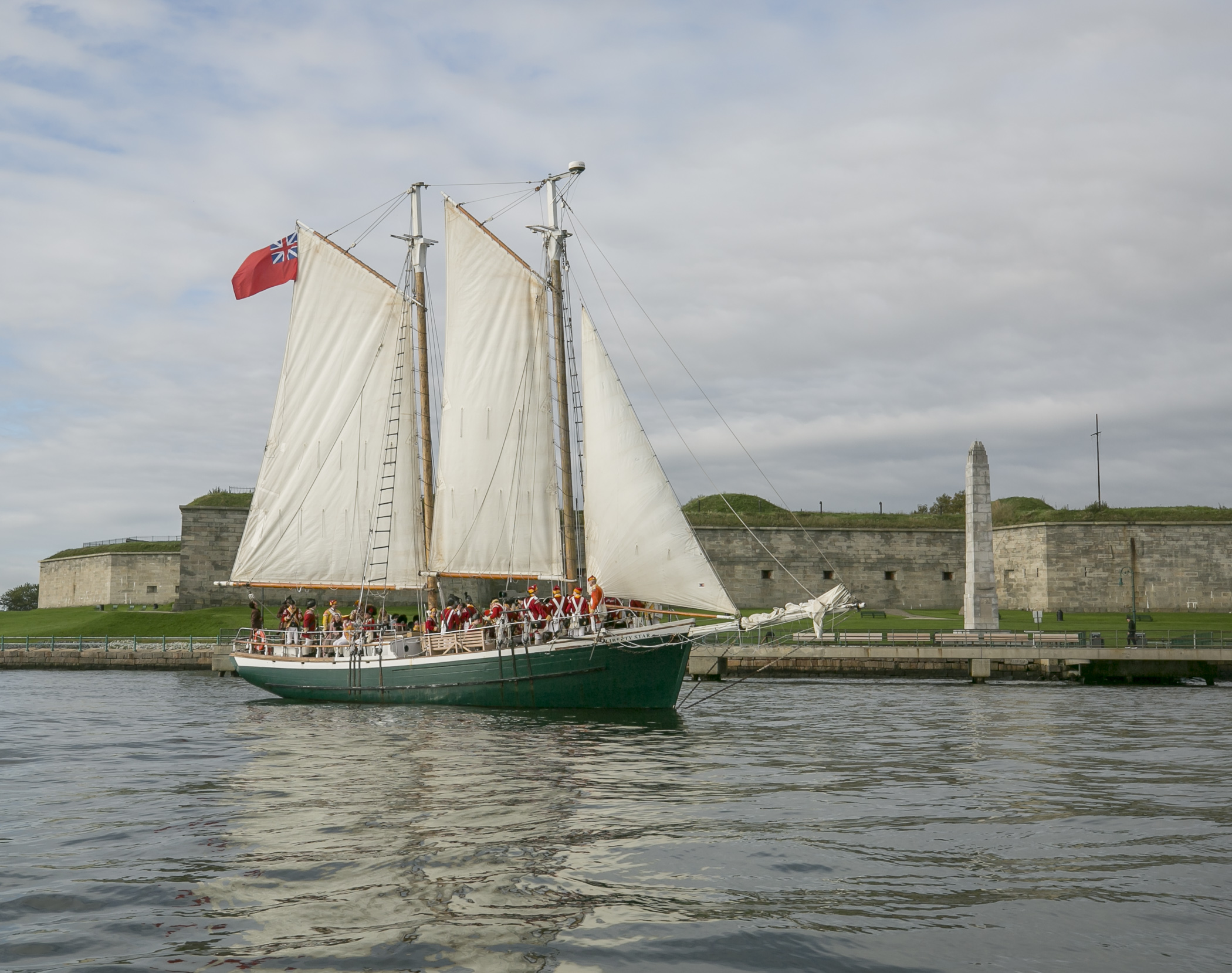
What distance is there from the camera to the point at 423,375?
34.8m

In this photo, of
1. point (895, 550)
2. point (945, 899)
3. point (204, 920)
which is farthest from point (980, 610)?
point (204, 920)

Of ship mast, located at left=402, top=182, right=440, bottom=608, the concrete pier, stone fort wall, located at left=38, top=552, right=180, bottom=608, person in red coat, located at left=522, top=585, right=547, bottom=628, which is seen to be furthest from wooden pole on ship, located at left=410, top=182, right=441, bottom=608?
stone fort wall, located at left=38, top=552, right=180, bottom=608

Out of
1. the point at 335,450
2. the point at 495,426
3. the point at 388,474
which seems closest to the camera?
the point at 495,426

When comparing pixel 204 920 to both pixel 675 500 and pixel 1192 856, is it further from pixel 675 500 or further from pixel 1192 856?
pixel 675 500

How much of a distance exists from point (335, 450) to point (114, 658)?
2246cm

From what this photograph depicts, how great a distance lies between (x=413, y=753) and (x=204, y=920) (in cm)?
1025

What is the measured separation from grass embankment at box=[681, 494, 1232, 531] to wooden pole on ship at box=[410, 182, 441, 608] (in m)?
30.5

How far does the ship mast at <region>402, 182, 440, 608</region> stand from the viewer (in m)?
33.6

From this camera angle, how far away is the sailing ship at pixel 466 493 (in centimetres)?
2559

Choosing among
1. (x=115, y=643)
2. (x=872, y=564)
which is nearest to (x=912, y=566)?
(x=872, y=564)

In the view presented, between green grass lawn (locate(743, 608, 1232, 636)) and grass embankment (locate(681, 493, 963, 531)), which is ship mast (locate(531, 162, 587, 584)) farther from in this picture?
grass embankment (locate(681, 493, 963, 531))

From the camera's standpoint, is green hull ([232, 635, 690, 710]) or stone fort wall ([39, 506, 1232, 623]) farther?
stone fort wall ([39, 506, 1232, 623])

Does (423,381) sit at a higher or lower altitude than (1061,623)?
higher

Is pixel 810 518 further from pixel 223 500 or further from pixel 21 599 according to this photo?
pixel 21 599
